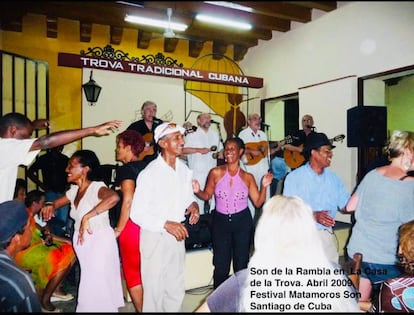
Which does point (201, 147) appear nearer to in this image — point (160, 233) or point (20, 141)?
point (160, 233)

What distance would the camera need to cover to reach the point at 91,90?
18.2 ft

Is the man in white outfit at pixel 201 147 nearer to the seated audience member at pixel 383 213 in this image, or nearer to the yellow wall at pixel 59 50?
the yellow wall at pixel 59 50

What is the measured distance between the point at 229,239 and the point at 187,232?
595 mm

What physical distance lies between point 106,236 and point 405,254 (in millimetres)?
1593

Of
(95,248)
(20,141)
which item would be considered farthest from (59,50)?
(95,248)

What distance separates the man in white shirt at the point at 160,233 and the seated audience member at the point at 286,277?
715 mm

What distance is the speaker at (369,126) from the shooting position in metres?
3.79

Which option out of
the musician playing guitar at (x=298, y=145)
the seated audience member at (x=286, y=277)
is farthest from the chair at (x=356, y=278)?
the musician playing guitar at (x=298, y=145)

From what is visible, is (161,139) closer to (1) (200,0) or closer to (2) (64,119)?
(1) (200,0)

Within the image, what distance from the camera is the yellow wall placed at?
18.1ft

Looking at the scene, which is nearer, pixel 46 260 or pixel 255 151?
pixel 46 260

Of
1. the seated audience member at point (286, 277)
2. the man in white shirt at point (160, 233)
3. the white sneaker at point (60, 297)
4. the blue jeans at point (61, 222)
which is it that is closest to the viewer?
the seated audience member at point (286, 277)

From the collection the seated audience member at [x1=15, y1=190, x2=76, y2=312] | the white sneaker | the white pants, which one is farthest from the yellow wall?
the white pants

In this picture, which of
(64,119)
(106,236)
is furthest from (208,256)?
(64,119)
